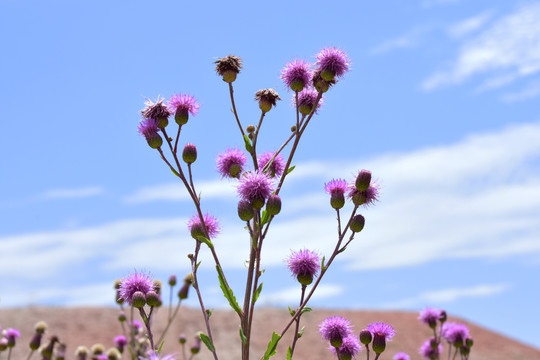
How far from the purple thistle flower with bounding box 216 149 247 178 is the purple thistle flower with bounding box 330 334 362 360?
1.25 meters

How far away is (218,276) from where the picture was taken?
3771mm

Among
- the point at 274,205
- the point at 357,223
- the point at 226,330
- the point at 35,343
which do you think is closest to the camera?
the point at 274,205

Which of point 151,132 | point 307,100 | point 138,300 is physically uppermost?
point 307,100

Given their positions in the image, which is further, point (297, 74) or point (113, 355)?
point (113, 355)

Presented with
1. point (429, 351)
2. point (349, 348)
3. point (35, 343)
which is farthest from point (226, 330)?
point (349, 348)

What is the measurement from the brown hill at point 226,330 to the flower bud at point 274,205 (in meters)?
13.2

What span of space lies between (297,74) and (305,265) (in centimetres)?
121

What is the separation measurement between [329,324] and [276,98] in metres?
1.46

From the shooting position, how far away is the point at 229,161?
13.4ft

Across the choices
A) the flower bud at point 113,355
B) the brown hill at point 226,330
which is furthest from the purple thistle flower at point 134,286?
the brown hill at point 226,330

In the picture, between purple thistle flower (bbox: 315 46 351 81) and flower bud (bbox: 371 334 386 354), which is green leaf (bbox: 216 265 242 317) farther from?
purple thistle flower (bbox: 315 46 351 81)

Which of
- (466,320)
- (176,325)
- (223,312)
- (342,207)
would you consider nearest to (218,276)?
(342,207)

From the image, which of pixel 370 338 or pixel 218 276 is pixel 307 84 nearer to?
pixel 218 276

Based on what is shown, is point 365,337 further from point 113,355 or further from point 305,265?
point 113,355
